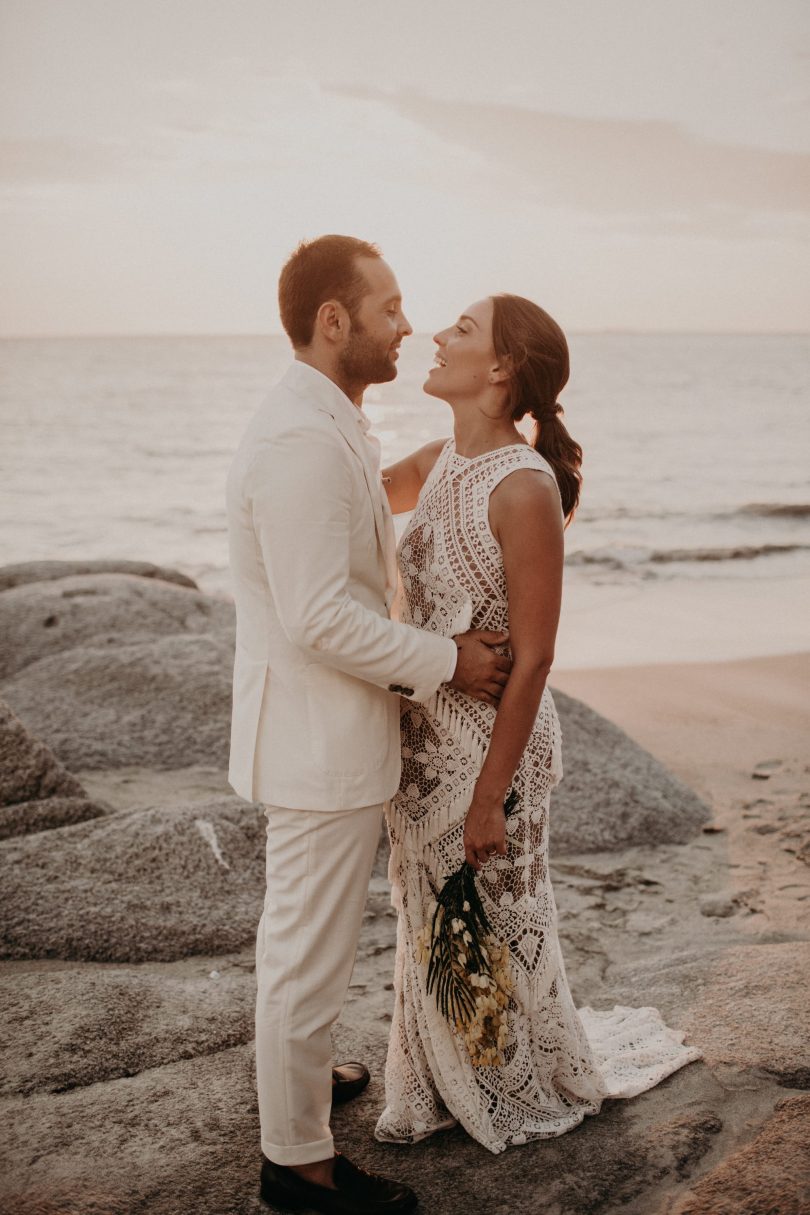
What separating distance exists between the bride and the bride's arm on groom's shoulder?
0.70 feet

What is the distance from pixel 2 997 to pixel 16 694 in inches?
140

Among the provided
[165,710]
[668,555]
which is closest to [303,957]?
[165,710]

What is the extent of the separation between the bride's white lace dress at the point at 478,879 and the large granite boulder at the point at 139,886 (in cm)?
152

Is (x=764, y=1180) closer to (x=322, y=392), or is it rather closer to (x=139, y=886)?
(x=322, y=392)

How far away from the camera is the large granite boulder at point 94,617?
8.14m

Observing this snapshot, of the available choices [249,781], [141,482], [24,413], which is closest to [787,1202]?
[249,781]

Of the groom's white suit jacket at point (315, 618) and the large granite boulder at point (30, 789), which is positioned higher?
the groom's white suit jacket at point (315, 618)

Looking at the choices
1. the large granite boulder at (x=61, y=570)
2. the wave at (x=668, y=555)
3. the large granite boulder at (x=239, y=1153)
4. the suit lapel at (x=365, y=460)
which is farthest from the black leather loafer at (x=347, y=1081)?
the wave at (x=668, y=555)

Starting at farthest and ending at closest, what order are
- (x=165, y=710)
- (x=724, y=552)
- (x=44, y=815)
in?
(x=724, y=552) → (x=165, y=710) → (x=44, y=815)

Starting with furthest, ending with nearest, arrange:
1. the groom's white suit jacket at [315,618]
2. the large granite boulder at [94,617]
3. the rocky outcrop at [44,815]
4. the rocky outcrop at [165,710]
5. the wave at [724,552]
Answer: the wave at [724,552] < the large granite boulder at [94,617] < the rocky outcrop at [165,710] < the rocky outcrop at [44,815] < the groom's white suit jacket at [315,618]

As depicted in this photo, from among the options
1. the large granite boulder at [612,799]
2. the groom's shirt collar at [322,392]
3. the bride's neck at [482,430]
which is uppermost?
the groom's shirt collar at [322,392]

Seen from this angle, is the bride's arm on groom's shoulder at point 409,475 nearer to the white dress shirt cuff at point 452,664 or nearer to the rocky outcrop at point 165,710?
the white dress shirt cuff at point 452,664

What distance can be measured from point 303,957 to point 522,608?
1075 millimetres

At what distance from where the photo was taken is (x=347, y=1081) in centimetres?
345
